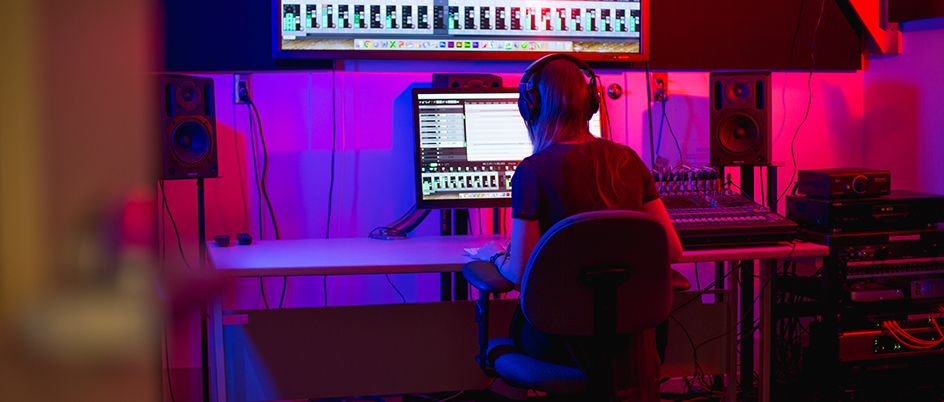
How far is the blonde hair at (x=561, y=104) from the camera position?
1.77m

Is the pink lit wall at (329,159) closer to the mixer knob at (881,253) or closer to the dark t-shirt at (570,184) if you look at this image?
the mixer knob at (881,253)

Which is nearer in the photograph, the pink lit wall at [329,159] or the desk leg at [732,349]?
the desk leg at [732,349]

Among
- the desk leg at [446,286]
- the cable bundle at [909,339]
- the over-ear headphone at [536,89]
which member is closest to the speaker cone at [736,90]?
the cable bundle at [909,339]

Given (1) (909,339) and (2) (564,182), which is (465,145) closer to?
(2) (564,182)

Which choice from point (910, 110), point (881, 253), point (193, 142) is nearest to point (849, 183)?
point (881, 253)

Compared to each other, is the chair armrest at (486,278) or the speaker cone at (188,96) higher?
the speaker cone at (188,96)

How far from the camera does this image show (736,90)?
2680mm

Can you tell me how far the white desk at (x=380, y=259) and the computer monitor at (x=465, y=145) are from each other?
0.57ft

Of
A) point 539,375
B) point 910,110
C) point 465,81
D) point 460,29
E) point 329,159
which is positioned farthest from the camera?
point 910,110

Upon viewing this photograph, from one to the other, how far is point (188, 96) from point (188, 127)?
0.10 meters

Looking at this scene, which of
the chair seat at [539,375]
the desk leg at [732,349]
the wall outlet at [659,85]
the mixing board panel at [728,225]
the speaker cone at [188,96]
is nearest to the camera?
the chair seat at [539,375]

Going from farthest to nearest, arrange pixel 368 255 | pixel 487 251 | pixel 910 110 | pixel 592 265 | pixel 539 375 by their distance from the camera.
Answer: pixel 910 110 < pixel 368 255 < pixel 487 251 < pixel 539 375 < pixel 592 265

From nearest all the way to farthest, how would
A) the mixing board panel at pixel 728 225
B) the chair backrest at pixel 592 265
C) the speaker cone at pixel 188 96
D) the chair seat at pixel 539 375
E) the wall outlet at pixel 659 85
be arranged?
the chair backrest at pixel 592 265 < the chair seat at pixel 539 375 < the mixing board panel at pixel 728 225 < the speaker cone at pixel 188 96 < the wall outlet at pixel 659 85

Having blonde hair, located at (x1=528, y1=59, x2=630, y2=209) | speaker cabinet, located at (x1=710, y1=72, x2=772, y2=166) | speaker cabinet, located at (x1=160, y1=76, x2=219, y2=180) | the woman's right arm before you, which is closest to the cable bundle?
speaker cabinet, located at (x1=710, y1=72, x2=772, y2=166)
